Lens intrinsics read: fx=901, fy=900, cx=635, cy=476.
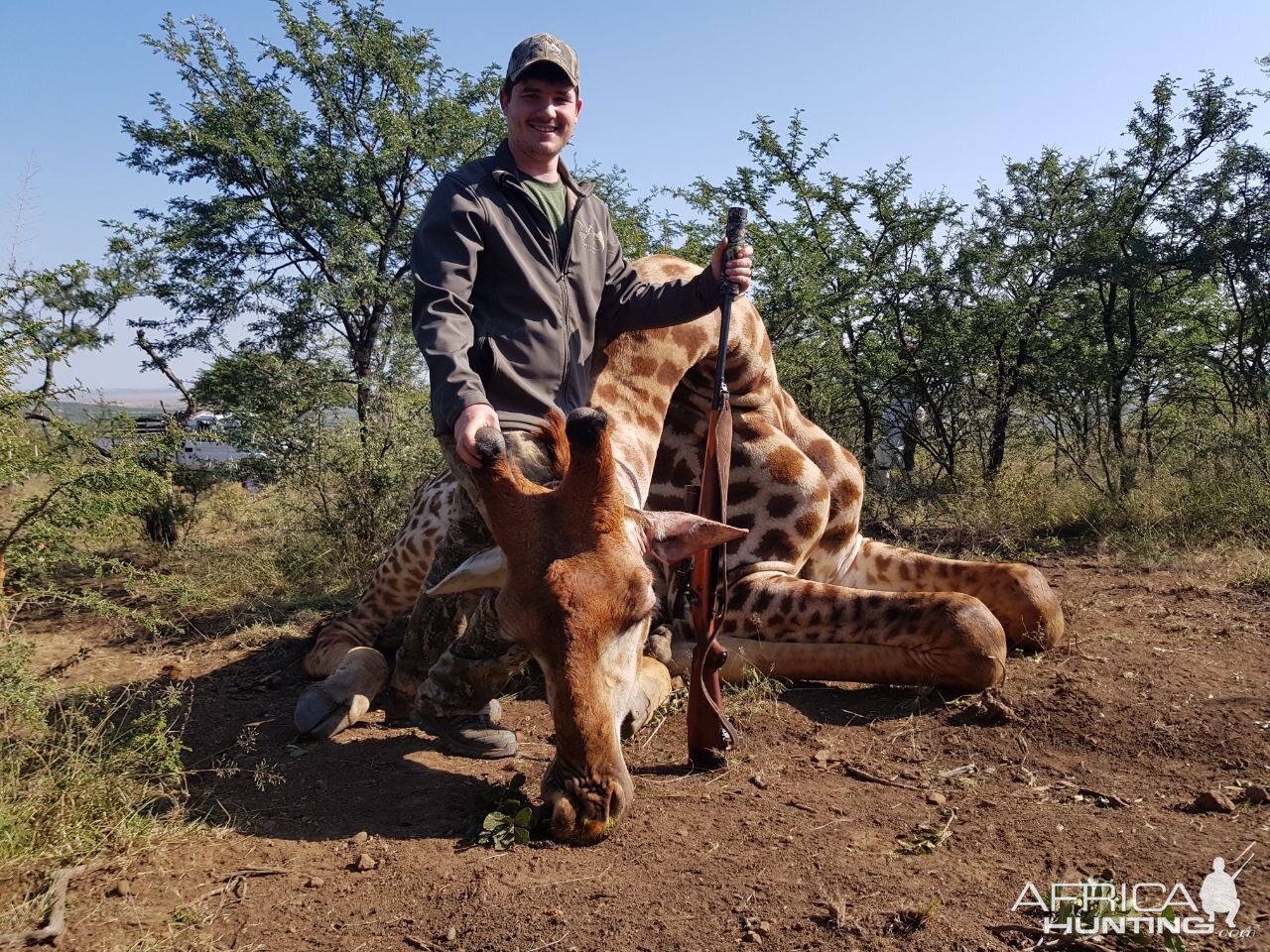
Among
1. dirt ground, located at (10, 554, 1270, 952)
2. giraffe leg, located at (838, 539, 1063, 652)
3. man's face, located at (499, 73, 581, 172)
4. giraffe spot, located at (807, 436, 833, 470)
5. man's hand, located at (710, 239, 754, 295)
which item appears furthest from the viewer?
giraffe spot, located at (807, 436, 833, 470)

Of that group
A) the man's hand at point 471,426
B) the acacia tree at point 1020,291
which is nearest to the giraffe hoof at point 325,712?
the man's hand at point 471,426

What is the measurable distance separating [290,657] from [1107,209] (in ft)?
32.0

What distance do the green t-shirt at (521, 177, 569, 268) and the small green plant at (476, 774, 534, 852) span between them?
2351mm

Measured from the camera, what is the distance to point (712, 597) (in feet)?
12.6

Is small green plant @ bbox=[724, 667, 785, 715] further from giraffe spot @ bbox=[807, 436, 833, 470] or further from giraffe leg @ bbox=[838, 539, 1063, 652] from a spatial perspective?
giraffe spot @ bbox=[807, 436, 833, 470]

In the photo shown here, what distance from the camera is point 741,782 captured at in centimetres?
348

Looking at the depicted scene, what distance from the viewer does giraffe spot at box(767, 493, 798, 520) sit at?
17.4 feet

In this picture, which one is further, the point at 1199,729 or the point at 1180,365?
the point at 1180,365

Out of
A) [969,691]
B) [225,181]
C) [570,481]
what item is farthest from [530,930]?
[225,181]

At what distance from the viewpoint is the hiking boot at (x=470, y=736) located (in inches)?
151

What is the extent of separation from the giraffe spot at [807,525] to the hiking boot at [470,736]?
2190mm

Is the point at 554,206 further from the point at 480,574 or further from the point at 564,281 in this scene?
the point at 480,574

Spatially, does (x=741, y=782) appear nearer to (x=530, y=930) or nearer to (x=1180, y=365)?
(x=530, y=930)

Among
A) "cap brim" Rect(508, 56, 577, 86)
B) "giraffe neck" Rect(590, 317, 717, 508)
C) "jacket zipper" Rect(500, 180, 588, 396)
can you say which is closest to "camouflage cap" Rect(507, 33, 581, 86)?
"cap brim" Rect(508, 56, 577, 86)
